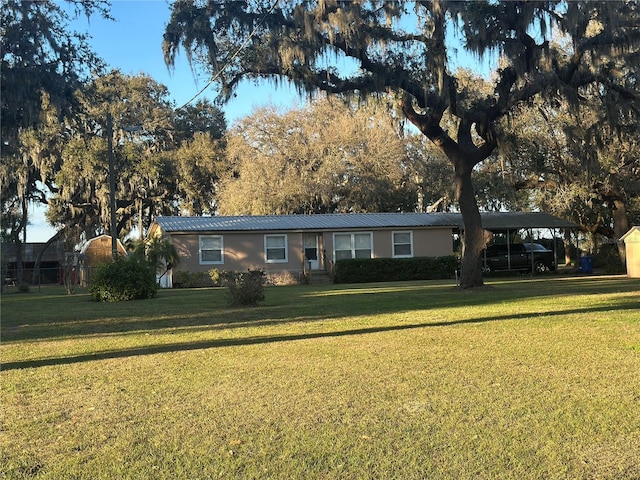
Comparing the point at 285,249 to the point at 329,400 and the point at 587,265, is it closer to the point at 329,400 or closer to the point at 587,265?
the point at 587,265

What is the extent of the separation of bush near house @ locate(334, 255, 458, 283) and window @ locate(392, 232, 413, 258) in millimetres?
1581

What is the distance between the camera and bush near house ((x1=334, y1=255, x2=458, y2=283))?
27016mm

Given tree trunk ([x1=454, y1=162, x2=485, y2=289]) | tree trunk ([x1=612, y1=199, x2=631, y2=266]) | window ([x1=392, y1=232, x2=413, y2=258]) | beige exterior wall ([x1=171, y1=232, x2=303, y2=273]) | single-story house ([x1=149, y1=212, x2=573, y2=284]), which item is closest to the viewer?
tree trunk ([x1=454, y1=162, x2=485, y2=289])

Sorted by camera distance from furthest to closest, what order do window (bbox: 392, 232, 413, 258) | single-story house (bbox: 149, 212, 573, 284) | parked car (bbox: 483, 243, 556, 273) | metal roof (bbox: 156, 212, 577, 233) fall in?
parked car (bbox: 483, 243, 556, 273)
window (bbox: 392, 232, 413, 258)
metal roof (bbox: 156, 212, 577, 233)
single-story house (bbox: 149, 212, 573, 284)

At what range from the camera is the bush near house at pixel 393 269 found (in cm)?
2702

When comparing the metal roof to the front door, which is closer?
the metal roof

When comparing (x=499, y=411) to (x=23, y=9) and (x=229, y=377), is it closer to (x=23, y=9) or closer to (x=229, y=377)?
(x=229, y=377)

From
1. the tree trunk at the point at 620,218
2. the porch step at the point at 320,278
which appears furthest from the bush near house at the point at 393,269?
the tree trunk at the point at 620,218

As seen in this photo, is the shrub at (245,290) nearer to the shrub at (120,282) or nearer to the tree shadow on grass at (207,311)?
the tree shadow on grass at (207,311)

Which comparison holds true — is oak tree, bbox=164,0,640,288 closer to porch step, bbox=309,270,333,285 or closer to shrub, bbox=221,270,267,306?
shrub, bbox=221,270,267,306

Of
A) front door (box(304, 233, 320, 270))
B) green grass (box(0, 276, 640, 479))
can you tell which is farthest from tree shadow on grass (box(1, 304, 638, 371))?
front door (box(304, 233, 320, 270))

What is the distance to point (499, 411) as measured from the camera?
16.1 feet

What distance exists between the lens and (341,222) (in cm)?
2944

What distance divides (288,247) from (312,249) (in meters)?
1.31
